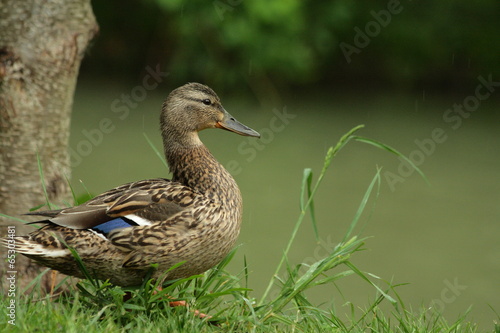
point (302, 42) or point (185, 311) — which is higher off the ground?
point (302, 42)

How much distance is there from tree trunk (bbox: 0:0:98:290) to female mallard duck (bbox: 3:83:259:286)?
920 millimetres

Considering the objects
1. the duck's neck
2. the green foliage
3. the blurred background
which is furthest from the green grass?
the green foliage

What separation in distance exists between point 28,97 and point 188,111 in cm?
104

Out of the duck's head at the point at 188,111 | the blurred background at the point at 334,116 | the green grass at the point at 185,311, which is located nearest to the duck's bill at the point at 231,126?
the duck's head at the point at 188,111

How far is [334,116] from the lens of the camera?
13.1m

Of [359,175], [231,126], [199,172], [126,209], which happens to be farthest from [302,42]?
[126,209]

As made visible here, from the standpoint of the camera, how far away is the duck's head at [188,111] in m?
3.62

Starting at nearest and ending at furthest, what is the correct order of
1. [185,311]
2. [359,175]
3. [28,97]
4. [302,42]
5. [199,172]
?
1. [185,311]
2. [199,172]
3. [28,97]
4. [359,175]
5. [302,42]

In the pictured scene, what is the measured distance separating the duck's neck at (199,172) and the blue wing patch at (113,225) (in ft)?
1.26

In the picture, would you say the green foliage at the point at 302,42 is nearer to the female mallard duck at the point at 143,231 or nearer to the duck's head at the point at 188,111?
the duck's head at the point at 188,111

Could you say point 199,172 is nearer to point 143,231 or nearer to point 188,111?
point 188,111

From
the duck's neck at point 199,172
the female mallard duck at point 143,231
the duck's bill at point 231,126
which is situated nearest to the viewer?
the female mallard duck at point 143,231

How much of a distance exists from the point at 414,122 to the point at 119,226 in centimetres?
1010

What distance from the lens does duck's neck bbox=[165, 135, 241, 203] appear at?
11.4 feet
